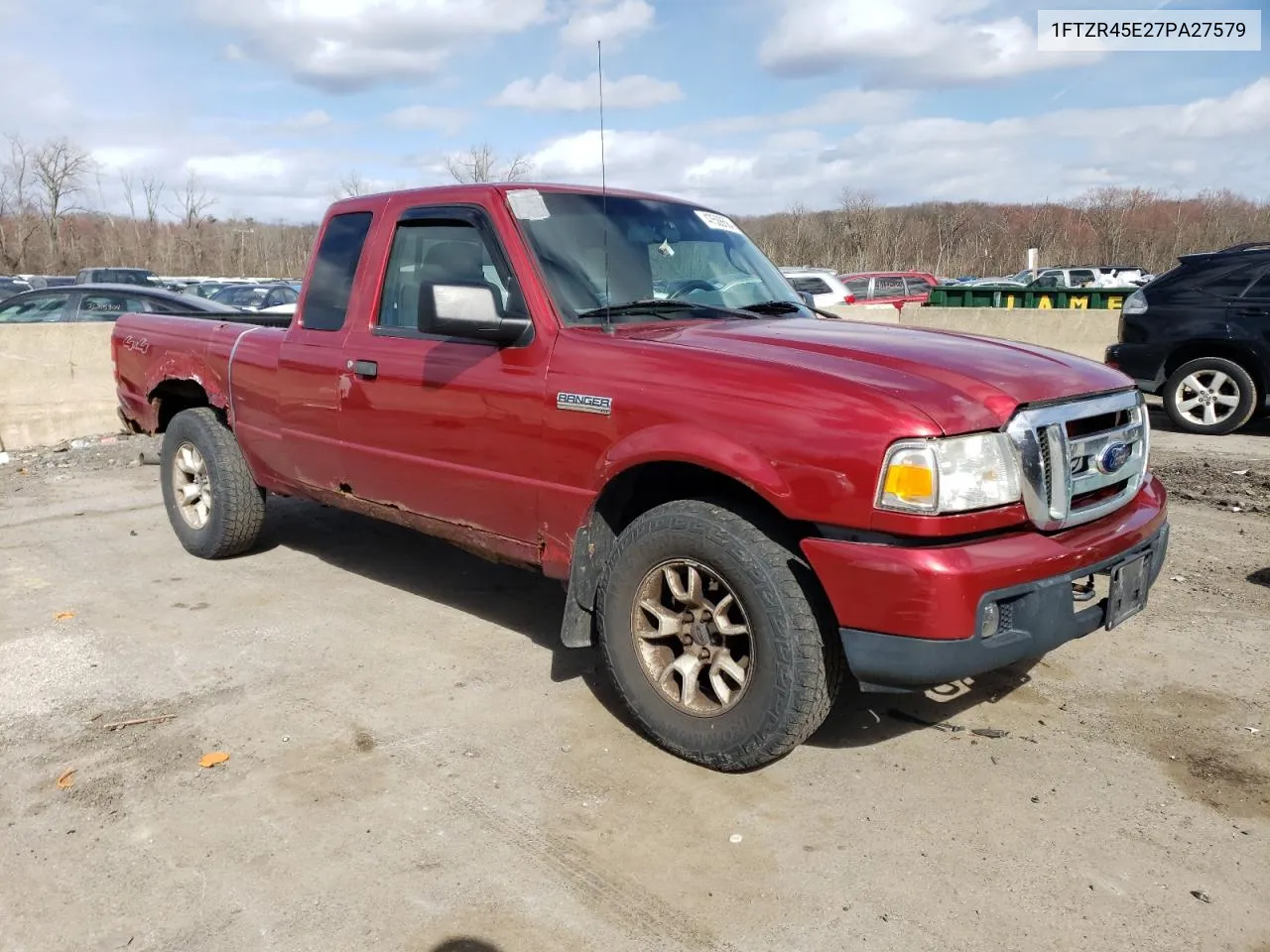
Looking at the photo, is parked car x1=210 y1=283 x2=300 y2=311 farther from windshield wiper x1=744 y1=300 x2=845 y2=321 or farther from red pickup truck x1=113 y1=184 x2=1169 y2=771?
windshield wiper x1=744 y1=300 x2=845 y2=321

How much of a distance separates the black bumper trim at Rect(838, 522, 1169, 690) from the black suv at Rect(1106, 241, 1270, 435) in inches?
306

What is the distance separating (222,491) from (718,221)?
3.09 m

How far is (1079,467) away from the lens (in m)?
3.10

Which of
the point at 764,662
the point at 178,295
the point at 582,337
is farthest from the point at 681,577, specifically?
the point at 178,295

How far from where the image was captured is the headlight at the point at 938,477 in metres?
2.73

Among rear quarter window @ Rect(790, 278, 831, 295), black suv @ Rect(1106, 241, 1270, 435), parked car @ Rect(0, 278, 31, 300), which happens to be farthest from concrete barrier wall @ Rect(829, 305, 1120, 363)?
parked car @ Rect(0, 278, 31, 300)

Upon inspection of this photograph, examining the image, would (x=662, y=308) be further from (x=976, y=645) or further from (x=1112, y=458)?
(x=976, y=645)

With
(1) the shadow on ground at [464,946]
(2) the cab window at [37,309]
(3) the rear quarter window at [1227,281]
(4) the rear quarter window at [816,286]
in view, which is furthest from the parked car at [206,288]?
(1) the shadow on ground at [464,946]

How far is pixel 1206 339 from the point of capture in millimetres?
9406

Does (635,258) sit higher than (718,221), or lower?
lower

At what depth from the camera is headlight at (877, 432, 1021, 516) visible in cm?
273

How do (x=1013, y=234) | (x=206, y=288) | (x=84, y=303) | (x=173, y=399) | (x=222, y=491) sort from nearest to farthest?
1. (x=222, y=491)
2. (x=173, y=399)
3. (x=84, y=303)
4. (x=206, y=288)
5. (x=1013, y=234)

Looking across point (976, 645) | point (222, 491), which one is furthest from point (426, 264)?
point (976, 645)

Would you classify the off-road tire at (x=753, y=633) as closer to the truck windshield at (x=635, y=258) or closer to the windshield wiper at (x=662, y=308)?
the windshield wiper at (x=662, y=308)
